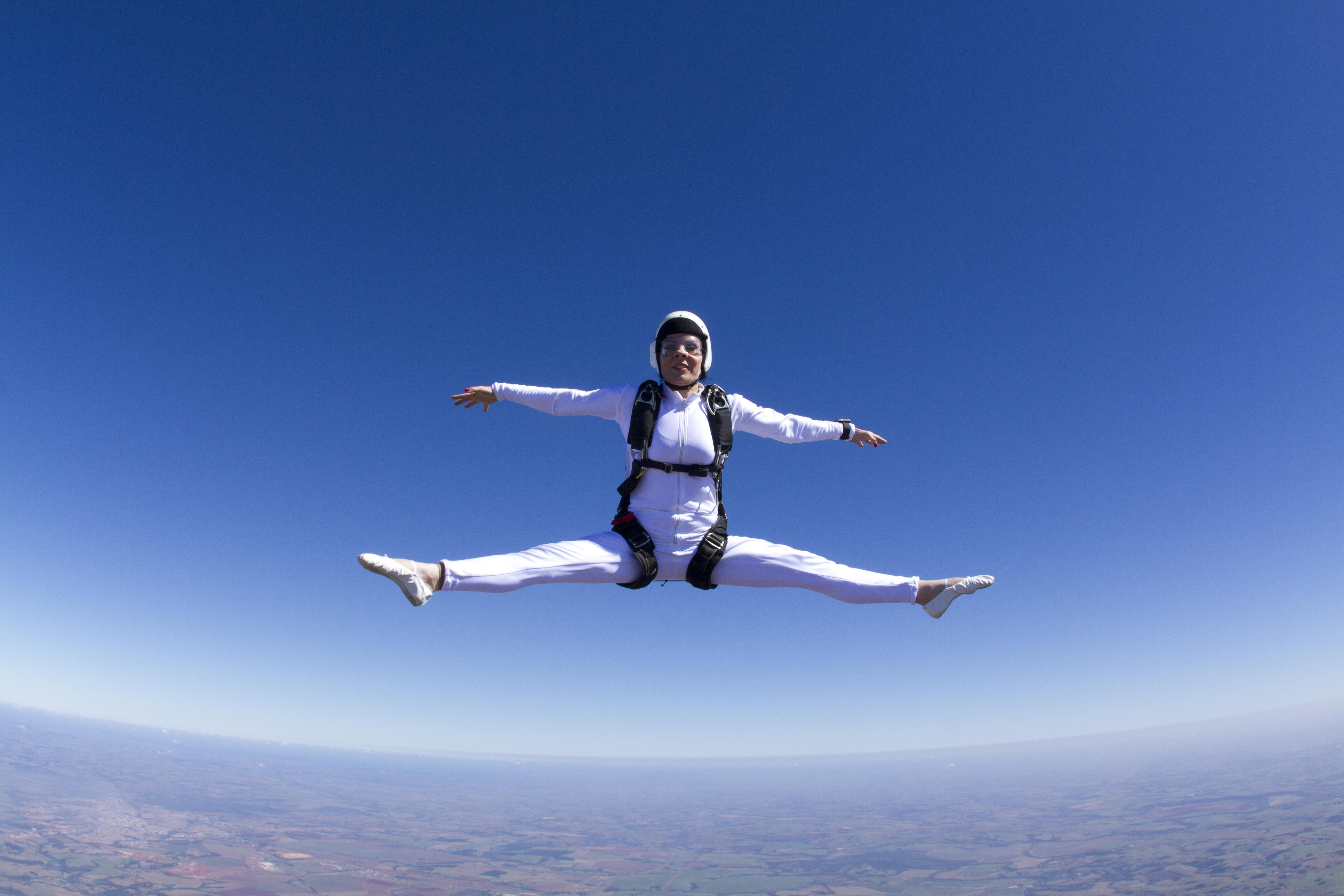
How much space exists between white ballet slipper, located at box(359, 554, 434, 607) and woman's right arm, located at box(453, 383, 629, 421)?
1574 mm

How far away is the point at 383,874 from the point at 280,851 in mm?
39651

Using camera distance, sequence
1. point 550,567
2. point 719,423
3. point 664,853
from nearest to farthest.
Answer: point 550,567
point 719,423
point 664,853

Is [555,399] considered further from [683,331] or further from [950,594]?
[950,594]

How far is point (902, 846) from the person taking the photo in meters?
164

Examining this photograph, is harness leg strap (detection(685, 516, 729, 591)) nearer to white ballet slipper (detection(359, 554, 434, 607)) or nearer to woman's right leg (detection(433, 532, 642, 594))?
woman's right leg (detection(433, 532, 642, 594))

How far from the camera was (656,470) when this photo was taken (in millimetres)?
4344

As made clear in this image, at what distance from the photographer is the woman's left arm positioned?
4.80 metres

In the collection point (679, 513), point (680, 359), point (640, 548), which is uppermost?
point (680, 359)

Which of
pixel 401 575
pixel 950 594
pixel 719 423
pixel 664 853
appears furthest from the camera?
pixel 664 853

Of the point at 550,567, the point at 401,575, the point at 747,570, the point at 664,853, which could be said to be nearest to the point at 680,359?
the point at 747,570

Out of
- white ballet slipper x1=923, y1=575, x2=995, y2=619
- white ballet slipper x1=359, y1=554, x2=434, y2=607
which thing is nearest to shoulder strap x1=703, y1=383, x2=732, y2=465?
white ballet slipper x1=923, y1=575, x2=995, y2=619

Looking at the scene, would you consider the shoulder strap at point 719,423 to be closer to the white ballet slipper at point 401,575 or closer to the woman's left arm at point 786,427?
the woman's left arm at point 786,427

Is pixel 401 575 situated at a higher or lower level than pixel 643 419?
lower

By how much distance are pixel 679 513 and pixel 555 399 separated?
4.44 feet
